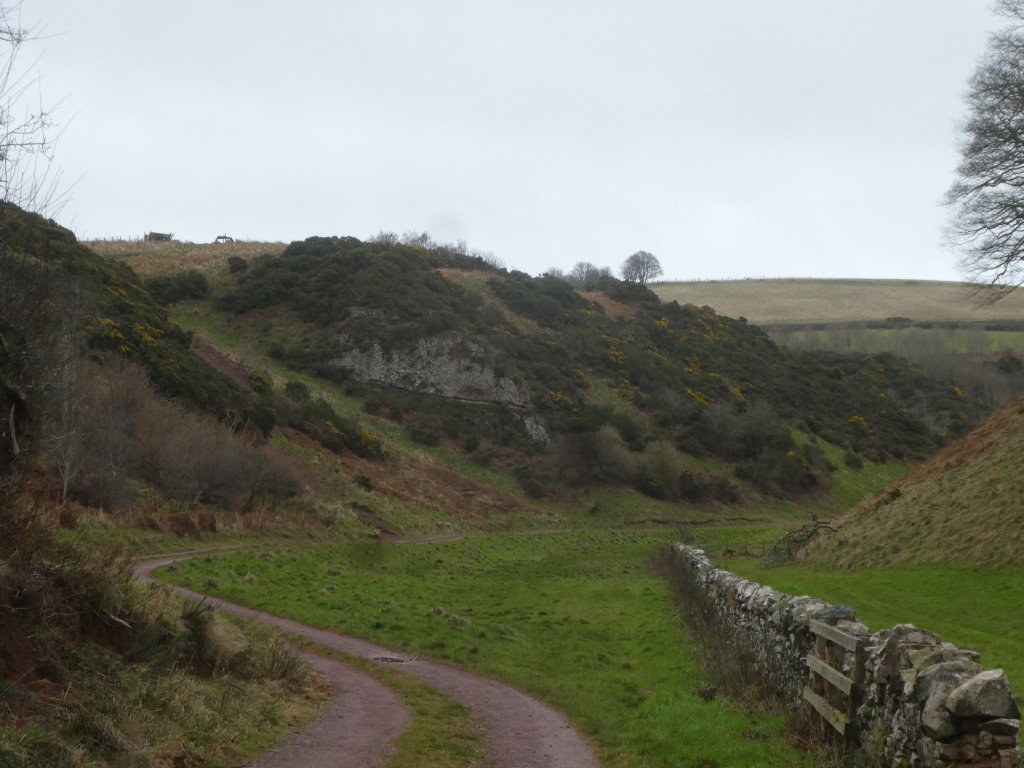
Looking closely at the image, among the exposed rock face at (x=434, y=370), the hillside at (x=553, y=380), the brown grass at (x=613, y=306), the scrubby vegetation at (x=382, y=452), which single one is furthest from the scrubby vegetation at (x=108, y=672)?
the brown grass at (x=613, y=306)

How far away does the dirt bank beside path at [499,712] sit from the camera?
9.91m

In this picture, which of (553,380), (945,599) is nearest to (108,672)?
(945,599)

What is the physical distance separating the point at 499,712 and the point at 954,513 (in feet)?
53.9

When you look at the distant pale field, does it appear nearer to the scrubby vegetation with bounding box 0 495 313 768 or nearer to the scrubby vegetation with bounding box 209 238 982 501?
the scrubby vegetation with bounding box 209 238 982 501

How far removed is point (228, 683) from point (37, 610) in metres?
2.68

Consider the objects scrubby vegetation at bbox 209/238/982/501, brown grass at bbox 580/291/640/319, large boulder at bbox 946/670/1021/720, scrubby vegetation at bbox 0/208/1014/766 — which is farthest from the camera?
brown grass at bbox 580/291/640/319

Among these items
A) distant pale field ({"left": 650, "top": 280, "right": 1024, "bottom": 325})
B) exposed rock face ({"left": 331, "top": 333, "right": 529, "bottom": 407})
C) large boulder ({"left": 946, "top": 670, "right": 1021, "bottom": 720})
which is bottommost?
large boulder ({"left": 946, "top": 670, "right": 1021, "bottom": 720})

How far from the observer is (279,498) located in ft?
113

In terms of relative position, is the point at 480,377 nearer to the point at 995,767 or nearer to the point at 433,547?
the point at 433,547

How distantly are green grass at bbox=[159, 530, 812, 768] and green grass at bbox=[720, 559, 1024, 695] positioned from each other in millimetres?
3833

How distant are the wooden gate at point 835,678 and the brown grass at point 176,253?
7038cm

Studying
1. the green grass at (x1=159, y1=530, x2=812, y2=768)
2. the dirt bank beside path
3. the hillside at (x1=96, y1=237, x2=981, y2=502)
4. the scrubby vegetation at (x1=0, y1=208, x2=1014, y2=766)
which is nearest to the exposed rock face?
the hillside at (x1=96, y1=237, x2=981, y2=502)

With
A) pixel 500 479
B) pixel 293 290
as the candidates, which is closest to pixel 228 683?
pixel 500 479

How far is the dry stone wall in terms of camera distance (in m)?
6.26
